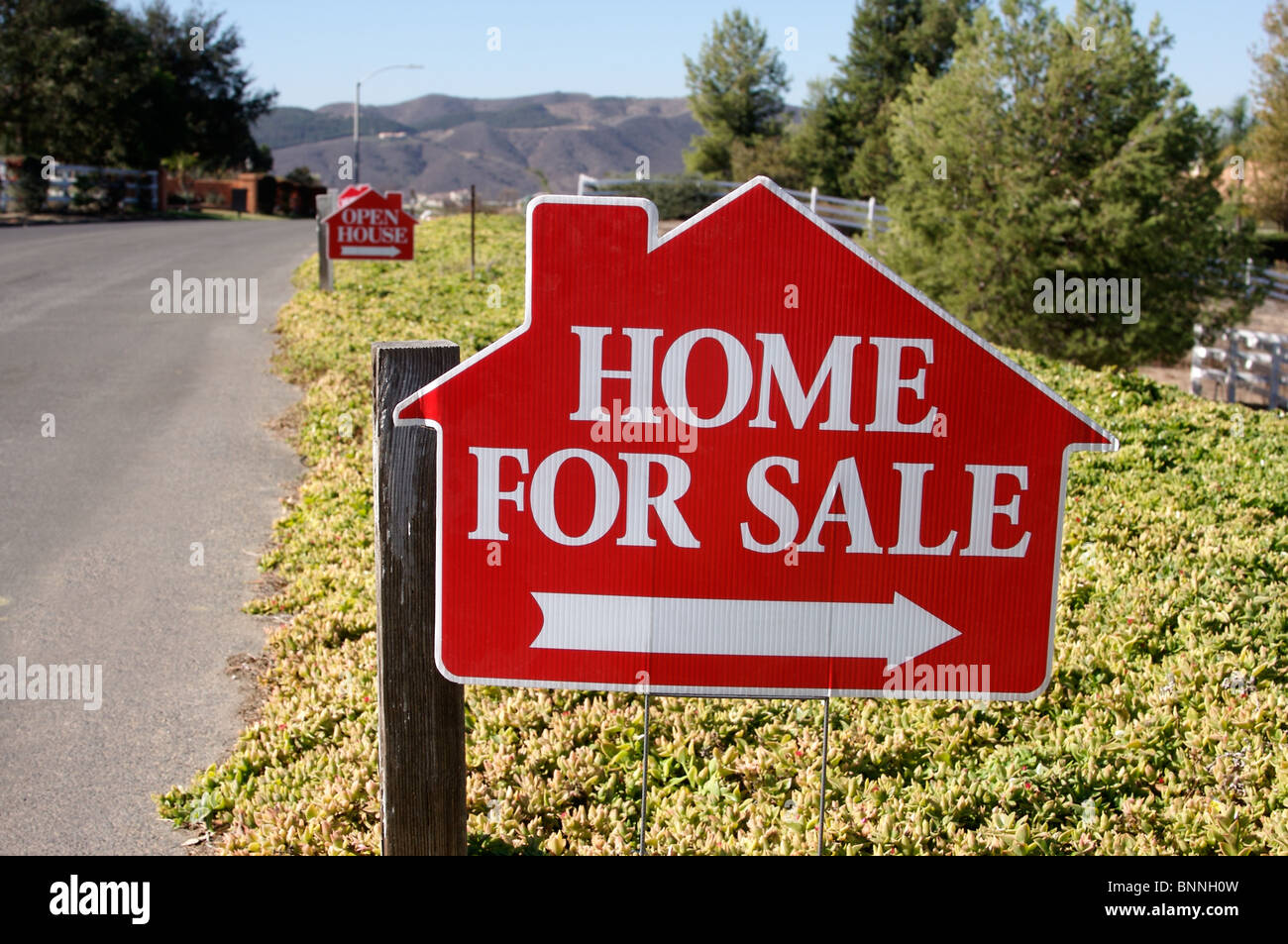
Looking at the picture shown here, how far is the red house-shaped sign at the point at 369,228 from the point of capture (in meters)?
15.7

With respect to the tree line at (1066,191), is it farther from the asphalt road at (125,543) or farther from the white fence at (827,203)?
the asphalt road at (125,543)

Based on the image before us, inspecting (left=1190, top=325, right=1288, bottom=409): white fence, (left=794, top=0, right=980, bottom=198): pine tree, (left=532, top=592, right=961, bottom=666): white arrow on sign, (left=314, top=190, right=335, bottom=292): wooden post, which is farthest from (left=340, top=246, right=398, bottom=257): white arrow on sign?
(left=794, top=0, right=980, bottom=198): pine tree

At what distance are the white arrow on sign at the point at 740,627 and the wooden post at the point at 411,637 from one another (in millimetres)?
309

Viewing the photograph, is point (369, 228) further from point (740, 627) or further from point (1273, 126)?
point (1273, 126)

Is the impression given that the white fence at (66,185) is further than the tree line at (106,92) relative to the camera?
No

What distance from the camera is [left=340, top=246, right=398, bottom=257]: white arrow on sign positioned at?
623 inches

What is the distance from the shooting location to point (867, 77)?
50.8 metres

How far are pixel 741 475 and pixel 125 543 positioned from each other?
5.55 meters

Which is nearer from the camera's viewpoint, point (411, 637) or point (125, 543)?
point (411, 637)

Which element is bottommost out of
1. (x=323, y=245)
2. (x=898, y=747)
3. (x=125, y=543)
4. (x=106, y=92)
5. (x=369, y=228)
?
(x=898, y=747)

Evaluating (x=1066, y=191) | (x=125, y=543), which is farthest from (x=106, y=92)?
(x=125, y=543)

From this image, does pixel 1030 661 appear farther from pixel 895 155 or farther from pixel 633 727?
pixel 895 155

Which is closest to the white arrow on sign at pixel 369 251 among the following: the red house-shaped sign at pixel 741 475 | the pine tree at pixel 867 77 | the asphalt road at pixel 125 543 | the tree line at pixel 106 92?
the asphalt road at pixel 125 543

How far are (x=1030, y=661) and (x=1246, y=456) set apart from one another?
5.93 m
